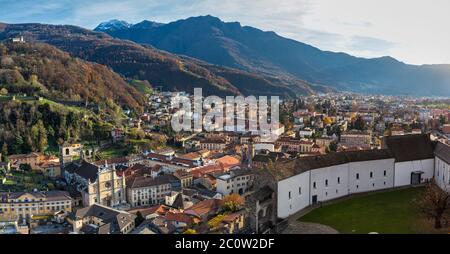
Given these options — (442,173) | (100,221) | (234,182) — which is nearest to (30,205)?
(100,221)

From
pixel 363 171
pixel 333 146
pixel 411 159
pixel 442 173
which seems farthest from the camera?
pixel 333 146

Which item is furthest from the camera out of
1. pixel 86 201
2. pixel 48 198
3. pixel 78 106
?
pixel 78 106

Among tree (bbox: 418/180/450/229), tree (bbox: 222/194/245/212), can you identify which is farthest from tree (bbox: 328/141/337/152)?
tree (bbox: 418/180/450/229)

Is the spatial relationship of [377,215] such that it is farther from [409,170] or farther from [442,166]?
[442,166]

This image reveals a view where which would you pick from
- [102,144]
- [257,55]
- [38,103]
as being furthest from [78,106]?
[257,55]

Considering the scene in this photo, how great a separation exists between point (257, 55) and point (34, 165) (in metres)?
157

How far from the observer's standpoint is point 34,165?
1405 inches

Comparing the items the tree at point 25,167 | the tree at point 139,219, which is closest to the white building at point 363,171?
the tree at point 139,219

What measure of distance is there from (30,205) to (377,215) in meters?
20.9

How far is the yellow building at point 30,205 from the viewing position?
85.1 feet

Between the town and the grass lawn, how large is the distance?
654mm

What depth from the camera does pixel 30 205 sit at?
26.0 m
